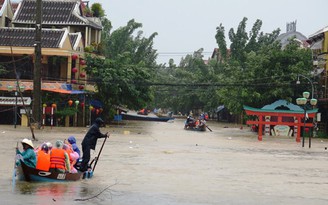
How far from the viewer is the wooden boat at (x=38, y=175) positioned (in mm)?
14945

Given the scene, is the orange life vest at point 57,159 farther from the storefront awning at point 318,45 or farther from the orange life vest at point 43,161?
the storefront awning at point 318,45

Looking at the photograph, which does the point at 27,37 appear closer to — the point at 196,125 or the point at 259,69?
the point at 196,125

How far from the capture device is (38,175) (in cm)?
1518

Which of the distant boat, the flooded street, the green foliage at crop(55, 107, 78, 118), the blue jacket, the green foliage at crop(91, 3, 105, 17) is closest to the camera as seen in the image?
the flooded street

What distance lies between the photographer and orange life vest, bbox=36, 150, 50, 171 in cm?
1520

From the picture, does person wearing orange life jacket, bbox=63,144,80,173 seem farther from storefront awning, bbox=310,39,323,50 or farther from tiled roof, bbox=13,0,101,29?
storefront awning, bbox=310,39,323,50

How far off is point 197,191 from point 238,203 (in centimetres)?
181

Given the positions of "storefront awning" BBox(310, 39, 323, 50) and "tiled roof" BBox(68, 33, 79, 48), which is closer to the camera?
"tiled roof" BBox(68, 33, 79, 48)

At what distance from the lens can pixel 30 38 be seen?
46.8 meters

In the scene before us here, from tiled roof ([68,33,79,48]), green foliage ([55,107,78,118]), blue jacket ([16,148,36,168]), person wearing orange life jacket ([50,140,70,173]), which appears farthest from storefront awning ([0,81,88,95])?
blue jacket ([16,148,36,168])

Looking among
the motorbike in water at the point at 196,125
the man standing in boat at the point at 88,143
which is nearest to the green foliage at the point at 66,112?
the motorbike in water at the point at 196,125

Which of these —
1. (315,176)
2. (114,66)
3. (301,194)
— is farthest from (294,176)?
(114,66)

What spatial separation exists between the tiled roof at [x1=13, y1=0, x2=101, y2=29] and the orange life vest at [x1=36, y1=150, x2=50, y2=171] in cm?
3747

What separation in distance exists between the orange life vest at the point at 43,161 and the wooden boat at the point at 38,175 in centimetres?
15
